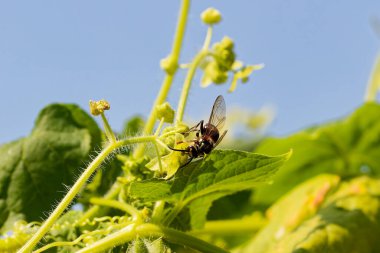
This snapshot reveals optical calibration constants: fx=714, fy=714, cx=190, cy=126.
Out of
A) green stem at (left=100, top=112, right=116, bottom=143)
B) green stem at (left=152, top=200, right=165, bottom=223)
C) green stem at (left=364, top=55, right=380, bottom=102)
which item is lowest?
green stem at (left=152, top=200, right=165, bottom=223)

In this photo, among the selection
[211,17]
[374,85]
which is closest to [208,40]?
[211,17]

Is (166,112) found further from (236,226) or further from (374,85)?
(374,85)

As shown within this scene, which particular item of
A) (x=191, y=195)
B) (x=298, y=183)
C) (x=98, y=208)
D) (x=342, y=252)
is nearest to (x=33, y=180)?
(x=98, y=208)

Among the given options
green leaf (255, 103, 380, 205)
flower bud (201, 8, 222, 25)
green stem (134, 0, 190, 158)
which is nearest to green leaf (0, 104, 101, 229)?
green stem (134, 0, 190, 158)

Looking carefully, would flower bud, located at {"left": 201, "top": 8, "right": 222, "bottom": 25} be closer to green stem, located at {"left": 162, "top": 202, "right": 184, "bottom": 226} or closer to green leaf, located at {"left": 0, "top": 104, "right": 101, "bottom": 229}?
green leaf, located at {"left": 0, "top": 104, "right": 101, "bottom": 229}

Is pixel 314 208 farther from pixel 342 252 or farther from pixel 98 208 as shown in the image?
pixel 98 208

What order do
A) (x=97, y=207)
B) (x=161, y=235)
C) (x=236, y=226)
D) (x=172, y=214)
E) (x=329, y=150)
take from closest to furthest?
(x=161, y=235) → (x=172, y=214) → (x=97, y=207) → (x=236, y=226) → (x=329, y=150)
